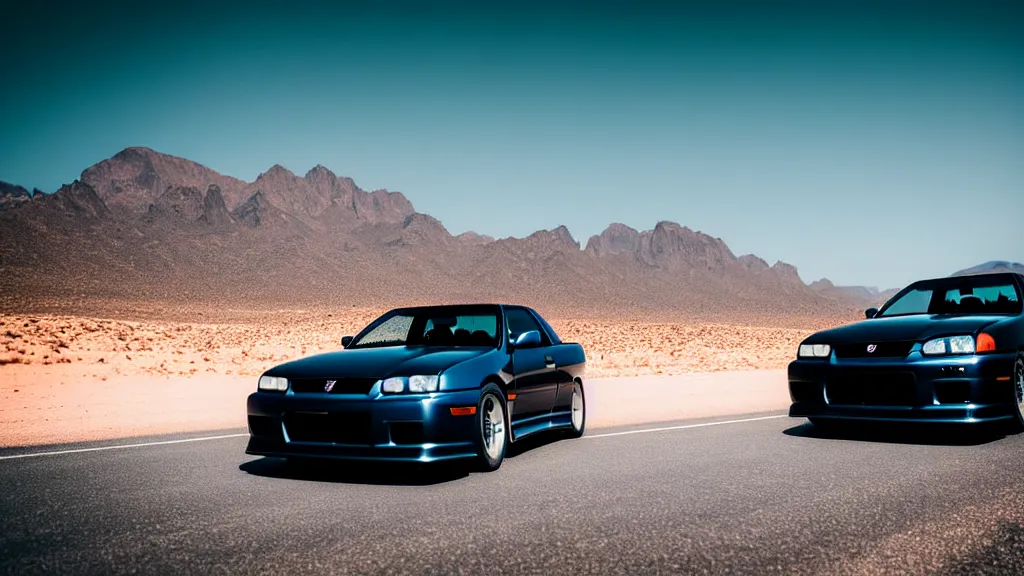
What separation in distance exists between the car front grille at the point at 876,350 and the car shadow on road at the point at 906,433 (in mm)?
885

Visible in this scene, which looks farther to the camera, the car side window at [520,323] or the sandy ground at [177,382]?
the sandy ground at [177,382]

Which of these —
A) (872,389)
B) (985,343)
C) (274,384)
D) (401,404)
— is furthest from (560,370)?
(985,343)

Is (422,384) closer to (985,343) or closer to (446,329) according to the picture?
(446,329)

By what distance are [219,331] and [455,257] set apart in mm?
78885

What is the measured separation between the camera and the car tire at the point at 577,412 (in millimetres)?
8711

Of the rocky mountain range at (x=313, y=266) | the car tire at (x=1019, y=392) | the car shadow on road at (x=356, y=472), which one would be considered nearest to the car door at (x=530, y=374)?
the car shadow on road at (x=356, y=472)

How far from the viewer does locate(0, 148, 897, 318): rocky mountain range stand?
8781 cm

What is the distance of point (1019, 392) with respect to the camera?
7965 millimetres

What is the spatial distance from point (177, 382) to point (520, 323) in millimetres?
13906

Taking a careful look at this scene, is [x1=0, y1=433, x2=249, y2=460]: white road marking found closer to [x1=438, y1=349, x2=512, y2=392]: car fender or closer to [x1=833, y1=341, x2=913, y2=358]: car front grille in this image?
[x1=438, y1=349, x2=512, y2=392]: car fender

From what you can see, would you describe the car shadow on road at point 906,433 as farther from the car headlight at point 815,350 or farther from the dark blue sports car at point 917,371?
the car headlight at point 815,350

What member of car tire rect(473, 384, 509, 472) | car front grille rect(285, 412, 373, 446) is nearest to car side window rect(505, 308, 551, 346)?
car tire rect(473, 384, 509, 472)

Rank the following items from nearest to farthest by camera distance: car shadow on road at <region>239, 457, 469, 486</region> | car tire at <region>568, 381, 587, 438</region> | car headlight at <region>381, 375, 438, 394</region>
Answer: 1. car headlight at <region>381, 375, 438, 394</region>
2. car shadow on road at <region>239, 457, 469, 486</region>
3. car tire at <region>568, 381, 587, 438</region>

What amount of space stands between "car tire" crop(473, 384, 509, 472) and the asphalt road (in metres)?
0.19
